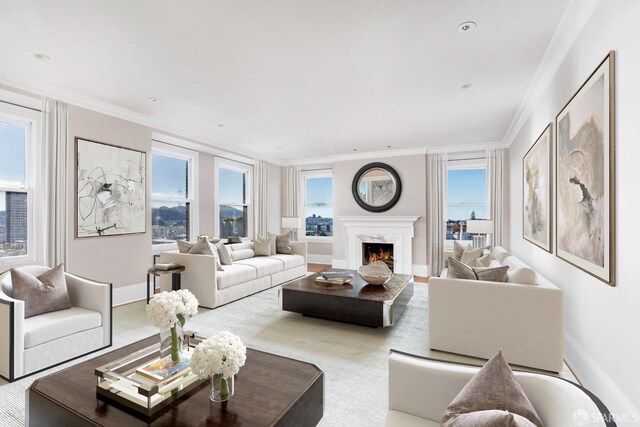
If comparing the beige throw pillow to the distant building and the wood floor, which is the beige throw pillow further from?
the distant building

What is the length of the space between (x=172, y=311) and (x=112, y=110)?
3655 mm

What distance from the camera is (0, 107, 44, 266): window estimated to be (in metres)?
3.38

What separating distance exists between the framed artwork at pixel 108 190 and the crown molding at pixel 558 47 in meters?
4.85

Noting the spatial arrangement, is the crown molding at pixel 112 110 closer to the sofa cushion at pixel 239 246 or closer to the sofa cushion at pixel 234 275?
the sofa cushion at pixel 239 246

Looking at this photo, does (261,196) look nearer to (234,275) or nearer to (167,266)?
(234,275)

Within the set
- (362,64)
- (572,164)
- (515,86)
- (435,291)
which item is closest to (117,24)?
(362,64)

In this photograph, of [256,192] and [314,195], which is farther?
[314,195]

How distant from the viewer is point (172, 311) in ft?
5.28

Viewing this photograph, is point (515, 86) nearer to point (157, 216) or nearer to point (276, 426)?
point (276, 426)

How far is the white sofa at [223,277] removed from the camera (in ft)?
13.3

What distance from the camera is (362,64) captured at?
301cm

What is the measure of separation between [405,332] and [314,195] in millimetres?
5232

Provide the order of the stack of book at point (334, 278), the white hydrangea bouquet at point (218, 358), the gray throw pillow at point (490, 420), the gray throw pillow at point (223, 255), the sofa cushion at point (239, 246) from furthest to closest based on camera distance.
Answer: the sofa cushion at point (239, 246)
the gray throw pillow at point (223, 255)
the stack of book at point (334, 278)
the white hydrangea bouquet at point (218, 358)
the gray throw pillow at point (490, 420)

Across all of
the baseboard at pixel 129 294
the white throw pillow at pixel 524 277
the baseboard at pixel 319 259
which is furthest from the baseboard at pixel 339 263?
the white throw pillow at pixel 524 277
